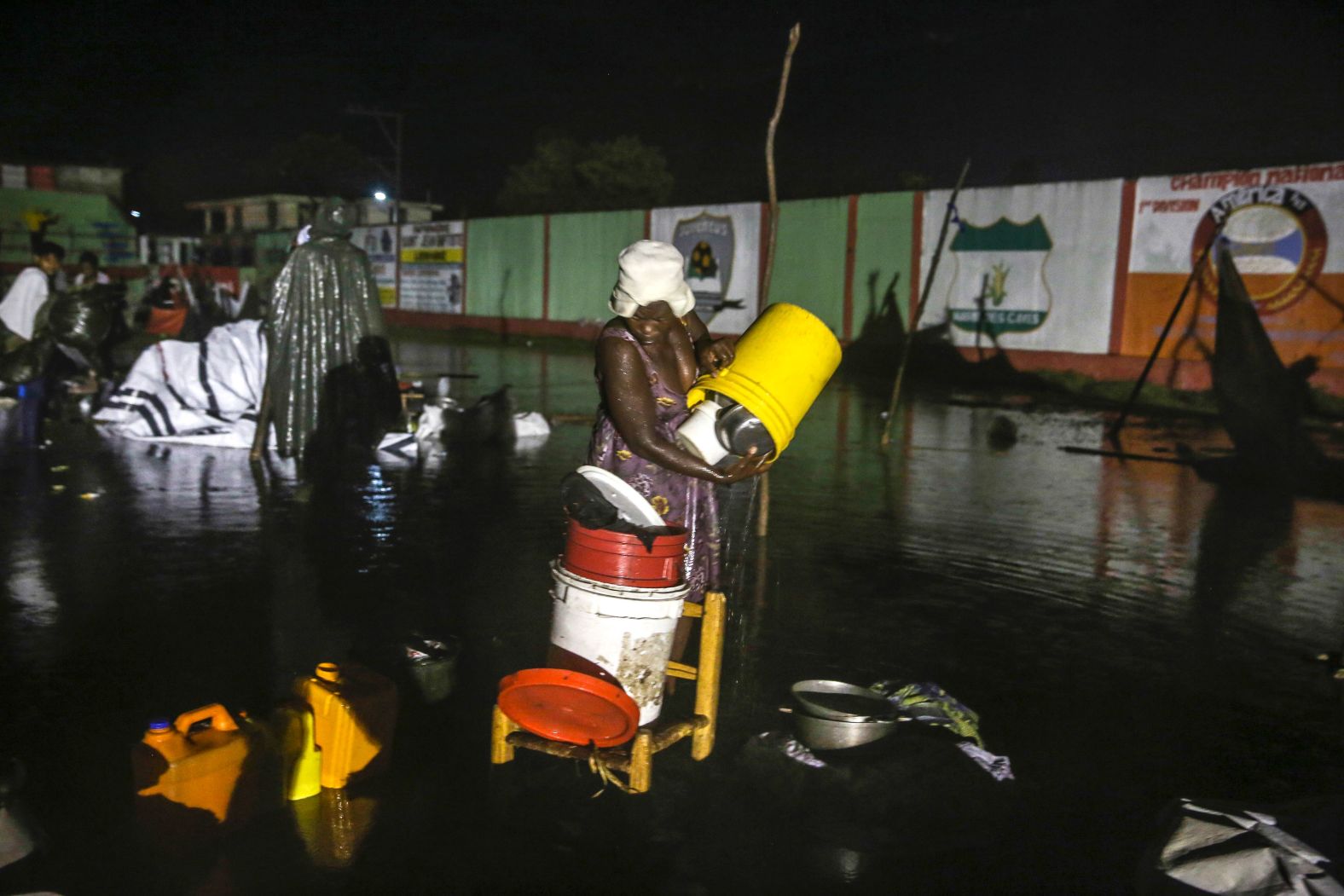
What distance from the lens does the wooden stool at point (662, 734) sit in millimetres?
3283

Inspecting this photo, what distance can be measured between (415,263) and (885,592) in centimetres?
3057

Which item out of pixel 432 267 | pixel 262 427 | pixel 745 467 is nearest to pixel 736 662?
pixel 745 467

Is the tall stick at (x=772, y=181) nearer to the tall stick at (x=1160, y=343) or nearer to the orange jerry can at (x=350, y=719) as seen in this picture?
the orange jerry can at (x=350, y=719)

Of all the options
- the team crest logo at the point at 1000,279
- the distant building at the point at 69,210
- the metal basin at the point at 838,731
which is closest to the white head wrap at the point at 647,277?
the metal basin at the point at 838,731

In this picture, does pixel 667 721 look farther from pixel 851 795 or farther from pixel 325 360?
pixel 325 360

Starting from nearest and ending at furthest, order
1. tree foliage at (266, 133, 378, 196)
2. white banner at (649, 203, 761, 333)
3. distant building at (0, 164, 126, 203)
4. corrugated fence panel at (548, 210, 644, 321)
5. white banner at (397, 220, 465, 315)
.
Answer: white banner at (649, 203, 761, 333), corrugated fence panel at (548, 210, 644, 321), white banner at (397, 220, 465, 315), distant building at (0, 164, 126, 203), tree foliage at (266, 133, 378, 196)

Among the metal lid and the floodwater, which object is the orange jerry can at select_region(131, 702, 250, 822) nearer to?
the floodwater

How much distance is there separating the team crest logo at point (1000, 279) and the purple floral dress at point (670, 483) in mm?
16391

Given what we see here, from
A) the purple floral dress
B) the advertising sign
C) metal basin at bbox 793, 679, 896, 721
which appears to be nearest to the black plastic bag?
the purple floral dress

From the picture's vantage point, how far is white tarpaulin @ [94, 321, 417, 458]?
10.4 meters

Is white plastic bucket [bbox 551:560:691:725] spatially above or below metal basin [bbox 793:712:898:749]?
above

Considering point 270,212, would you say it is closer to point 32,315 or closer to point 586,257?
point 586,257

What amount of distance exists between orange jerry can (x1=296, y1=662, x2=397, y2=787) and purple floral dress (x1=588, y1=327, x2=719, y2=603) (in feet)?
3.49

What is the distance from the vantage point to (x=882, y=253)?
70.7 feet
